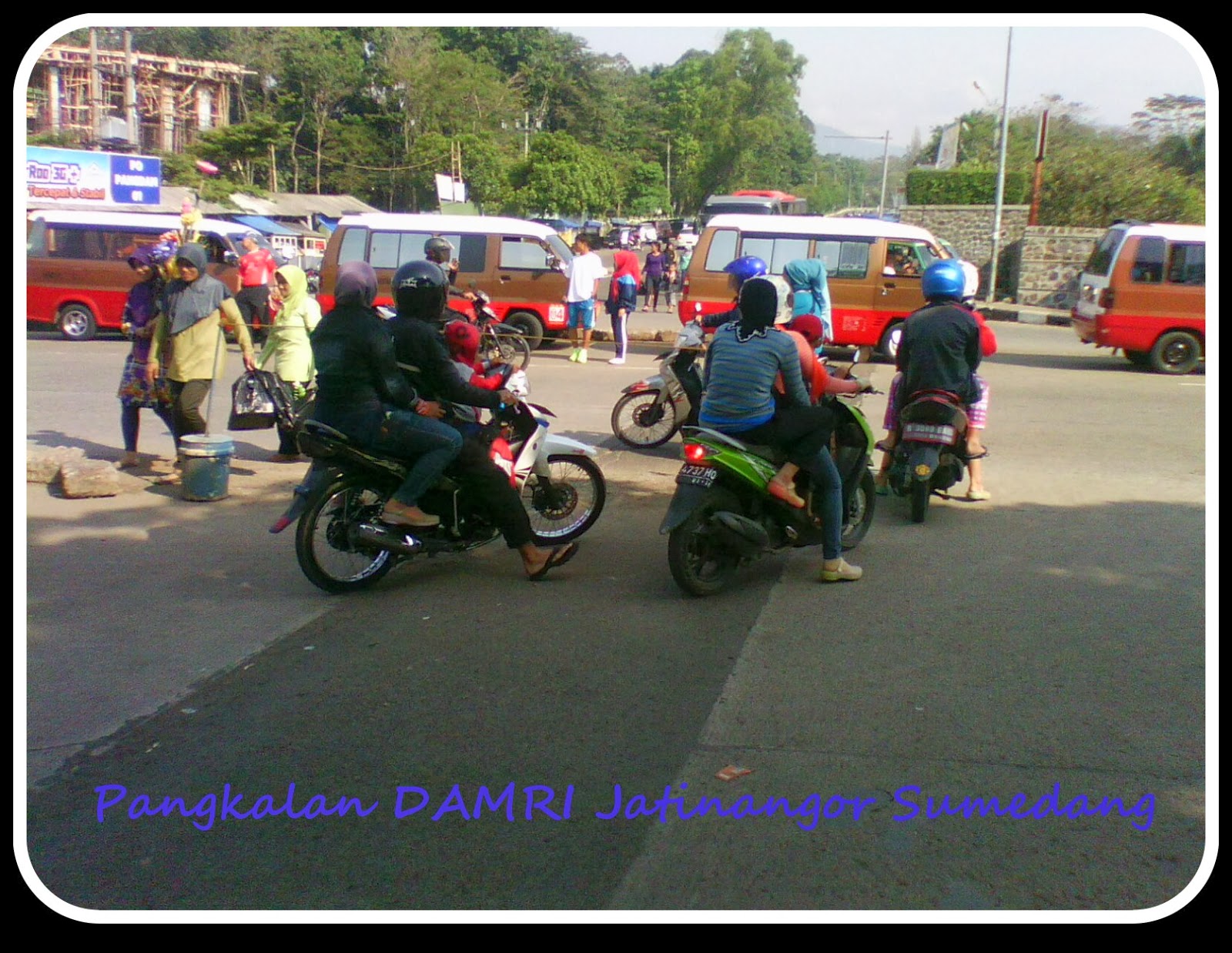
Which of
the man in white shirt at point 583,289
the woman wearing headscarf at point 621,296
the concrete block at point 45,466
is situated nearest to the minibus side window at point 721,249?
the woman wearing headscarf at point 621,296

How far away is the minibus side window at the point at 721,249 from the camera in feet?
55.2

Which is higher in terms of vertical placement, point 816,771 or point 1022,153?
point 1022,153

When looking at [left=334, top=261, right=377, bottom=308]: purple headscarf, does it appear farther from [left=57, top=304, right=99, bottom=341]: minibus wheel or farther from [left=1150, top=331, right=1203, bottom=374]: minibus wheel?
[left=57, top=304, right=99, bottom=341]: minibus wheel

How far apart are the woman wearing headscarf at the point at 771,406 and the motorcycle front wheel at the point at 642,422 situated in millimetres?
3918

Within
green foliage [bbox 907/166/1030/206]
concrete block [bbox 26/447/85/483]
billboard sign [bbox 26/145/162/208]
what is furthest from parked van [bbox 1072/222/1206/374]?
billboard sign [bbox 26/145/162/208]

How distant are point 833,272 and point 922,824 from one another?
14177mm

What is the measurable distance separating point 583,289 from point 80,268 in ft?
28.0

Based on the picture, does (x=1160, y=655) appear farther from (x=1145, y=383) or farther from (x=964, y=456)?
(x=1145, y=383)

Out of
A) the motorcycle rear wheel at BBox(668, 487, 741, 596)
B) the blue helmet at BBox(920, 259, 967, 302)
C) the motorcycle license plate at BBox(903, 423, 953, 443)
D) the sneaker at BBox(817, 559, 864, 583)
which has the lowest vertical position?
the sneaker at BBox(817, 559, 864, 583)

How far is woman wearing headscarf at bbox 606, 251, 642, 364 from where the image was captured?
16.3m

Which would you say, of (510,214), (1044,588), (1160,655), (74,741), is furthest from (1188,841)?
(510,214)

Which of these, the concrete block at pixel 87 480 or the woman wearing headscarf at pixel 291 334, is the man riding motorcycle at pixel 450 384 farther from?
the woman wearing headscarf at pixel 291 334

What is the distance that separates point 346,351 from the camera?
5742mm

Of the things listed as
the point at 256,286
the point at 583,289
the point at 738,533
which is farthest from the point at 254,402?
the point at 583,289
